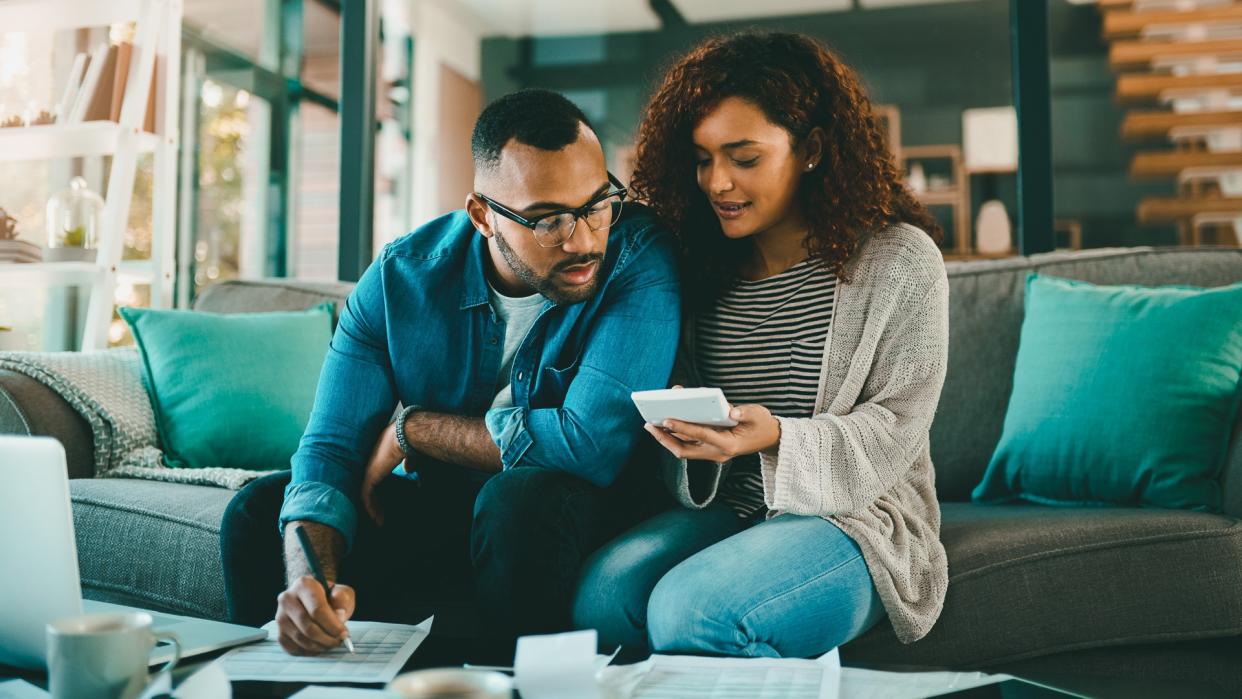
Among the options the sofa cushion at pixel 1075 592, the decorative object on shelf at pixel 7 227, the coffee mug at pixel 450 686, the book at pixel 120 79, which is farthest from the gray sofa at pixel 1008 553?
the book at pixel 120 79

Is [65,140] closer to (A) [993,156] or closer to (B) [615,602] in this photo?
(B) [615,602]

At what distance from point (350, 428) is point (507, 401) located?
24 centimetres

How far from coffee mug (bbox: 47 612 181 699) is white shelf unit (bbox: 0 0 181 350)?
2.07 metres

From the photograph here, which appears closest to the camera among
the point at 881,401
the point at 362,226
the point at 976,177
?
the point at 881,401

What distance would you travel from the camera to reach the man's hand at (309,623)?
1009 millimetres

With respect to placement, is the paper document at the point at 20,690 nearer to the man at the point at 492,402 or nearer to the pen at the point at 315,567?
the pen at the point at 315,567

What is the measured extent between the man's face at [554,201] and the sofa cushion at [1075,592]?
25.9 inches

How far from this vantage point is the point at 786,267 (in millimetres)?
1597

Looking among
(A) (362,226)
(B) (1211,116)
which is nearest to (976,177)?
(B) (1211,116)

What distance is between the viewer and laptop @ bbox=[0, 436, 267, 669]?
2.89 feet

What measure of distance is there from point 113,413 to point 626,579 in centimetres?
124

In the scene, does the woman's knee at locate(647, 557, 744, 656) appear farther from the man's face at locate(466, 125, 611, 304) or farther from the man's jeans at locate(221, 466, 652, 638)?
the man's face at locate(466, 125, 611, 304)

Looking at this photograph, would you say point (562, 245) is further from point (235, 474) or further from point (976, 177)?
point (976, 177)

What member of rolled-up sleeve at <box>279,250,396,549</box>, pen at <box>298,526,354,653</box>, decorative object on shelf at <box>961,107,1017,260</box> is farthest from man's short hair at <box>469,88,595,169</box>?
decorative object on shelf at <box>961,107,1017,260</box>
